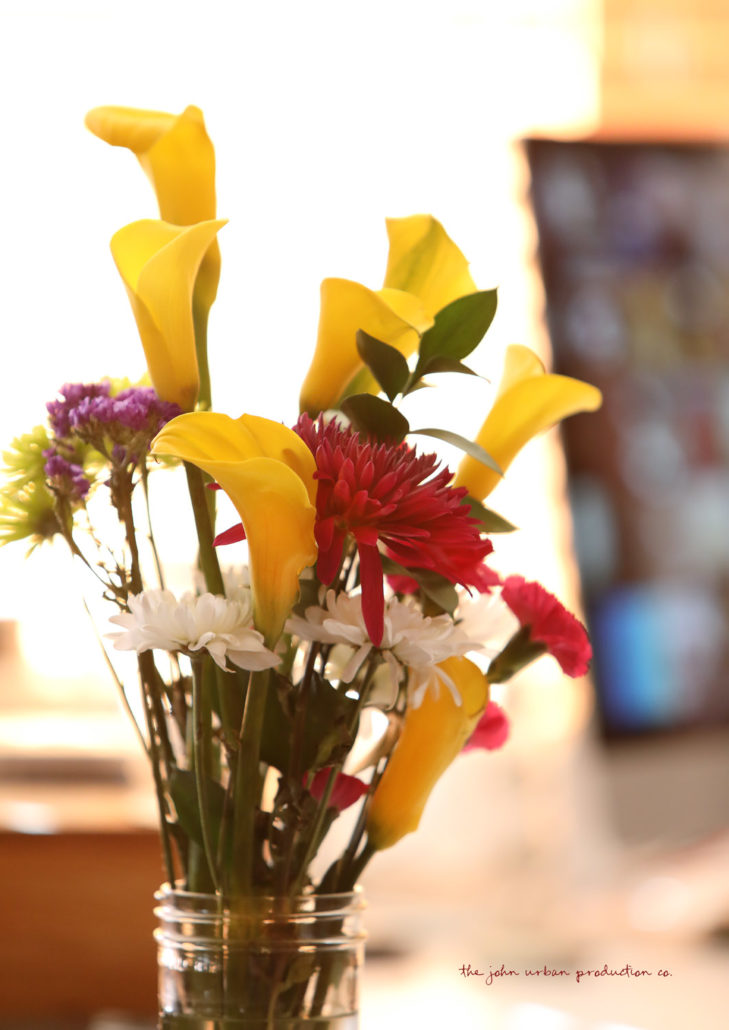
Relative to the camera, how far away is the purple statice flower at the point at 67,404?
43 centimetres

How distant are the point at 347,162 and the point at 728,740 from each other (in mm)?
1412

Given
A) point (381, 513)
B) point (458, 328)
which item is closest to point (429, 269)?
point (458, 328)

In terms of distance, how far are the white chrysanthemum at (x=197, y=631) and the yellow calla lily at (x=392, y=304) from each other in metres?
0.10

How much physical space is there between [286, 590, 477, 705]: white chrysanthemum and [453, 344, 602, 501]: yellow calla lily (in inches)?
3.1

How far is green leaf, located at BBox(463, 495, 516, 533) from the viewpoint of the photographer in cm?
44

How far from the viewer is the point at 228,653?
37 centimetres

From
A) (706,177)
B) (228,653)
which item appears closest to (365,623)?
(228,653)

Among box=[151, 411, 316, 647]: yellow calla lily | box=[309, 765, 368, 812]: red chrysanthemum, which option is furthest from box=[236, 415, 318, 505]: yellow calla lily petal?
box=[309, 765, 368, 812]: red chrysanthemum

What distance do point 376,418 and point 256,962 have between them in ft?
0.60

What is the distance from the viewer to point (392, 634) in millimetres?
383

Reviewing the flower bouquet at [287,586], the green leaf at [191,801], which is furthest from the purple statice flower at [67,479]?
the green leaf at [191,801]

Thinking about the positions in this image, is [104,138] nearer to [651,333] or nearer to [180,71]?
[651,333]

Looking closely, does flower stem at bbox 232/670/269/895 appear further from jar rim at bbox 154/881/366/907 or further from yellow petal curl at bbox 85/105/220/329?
yellow petal curl at bbox 85/105/220/329

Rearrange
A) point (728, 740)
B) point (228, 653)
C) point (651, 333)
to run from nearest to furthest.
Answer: point (228, 653) → point (651, 333) → point (728, 740)
